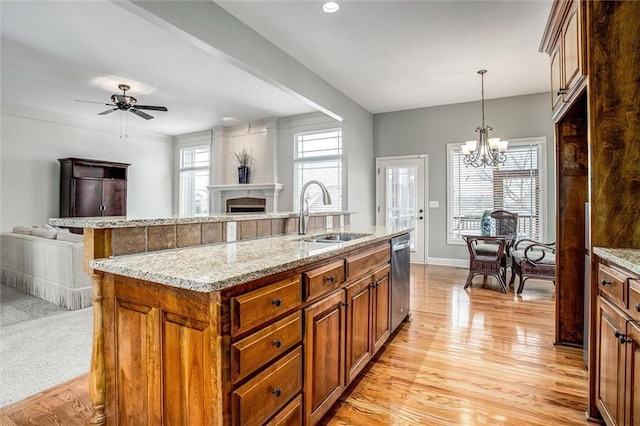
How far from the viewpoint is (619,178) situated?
5.69ft

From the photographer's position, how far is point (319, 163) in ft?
21.0

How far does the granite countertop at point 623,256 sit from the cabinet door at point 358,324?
123 centimetres

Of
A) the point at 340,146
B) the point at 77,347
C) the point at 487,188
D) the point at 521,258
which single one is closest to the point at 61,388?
the point at 77,347

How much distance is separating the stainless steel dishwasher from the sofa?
3250mm

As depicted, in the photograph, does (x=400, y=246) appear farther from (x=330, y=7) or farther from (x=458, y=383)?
(x=330, y=7)

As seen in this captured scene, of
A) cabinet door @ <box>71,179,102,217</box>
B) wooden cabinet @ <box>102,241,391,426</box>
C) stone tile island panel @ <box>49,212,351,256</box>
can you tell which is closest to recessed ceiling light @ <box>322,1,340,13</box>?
stone tile island panel @ <box>49,212,351,256</box>

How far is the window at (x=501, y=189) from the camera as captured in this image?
5.38 m

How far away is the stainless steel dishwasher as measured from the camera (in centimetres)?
273

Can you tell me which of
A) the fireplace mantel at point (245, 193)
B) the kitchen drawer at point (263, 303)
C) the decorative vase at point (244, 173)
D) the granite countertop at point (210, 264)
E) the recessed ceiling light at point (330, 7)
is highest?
the recessed ceiling light at point (330, 7)

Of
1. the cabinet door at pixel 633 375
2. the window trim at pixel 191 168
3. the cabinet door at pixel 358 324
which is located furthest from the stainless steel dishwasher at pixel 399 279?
the window trim at pixel 191 168

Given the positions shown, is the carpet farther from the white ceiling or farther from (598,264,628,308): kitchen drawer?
(598,264,628,308): kitchen drawer

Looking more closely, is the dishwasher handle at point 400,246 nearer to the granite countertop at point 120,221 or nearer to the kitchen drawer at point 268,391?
the granite countertop at point 120,221

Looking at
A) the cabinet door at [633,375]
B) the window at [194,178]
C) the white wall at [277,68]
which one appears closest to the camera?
the cabinet door at [633,375]

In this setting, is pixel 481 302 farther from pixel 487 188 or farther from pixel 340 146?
pixel 340 146
